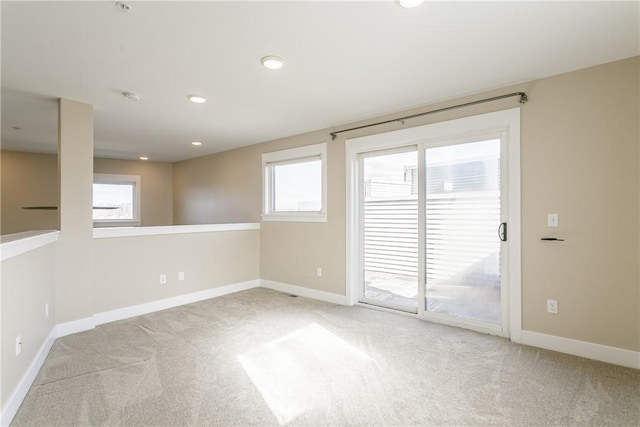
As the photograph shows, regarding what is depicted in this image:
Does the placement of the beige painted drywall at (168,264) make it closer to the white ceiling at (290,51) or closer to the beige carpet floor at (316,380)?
the beige carpet floor at (316,380)

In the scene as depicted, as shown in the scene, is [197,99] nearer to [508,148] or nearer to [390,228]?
[390,228]

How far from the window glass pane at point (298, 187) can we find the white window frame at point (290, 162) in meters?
0.07

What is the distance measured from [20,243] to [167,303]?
2284mm

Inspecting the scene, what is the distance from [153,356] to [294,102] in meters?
2.72

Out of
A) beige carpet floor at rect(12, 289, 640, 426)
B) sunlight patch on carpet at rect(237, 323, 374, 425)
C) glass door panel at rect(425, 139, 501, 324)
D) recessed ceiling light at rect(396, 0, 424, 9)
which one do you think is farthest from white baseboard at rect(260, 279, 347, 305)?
recessed ceiling light at rect(396, 0, 424, 9)

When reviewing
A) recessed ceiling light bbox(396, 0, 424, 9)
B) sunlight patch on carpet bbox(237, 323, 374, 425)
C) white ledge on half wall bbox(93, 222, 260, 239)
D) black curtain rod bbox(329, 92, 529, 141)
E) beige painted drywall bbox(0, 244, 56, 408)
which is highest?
recessed ceiling light bbox(396, 0, 424, 9)

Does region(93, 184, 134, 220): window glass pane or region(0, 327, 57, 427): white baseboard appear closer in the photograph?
region(0, 327, 57, 427): white baseboard

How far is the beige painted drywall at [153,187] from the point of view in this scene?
7215 millimetres

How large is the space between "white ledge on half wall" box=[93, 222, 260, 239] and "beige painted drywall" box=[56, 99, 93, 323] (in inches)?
7.2

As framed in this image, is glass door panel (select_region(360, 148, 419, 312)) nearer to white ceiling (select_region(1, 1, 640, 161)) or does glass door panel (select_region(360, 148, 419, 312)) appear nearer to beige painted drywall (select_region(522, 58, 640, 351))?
white ceiling (select_region(1, 1, 640, 161))

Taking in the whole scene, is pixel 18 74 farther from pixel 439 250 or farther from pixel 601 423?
pixel 601 423

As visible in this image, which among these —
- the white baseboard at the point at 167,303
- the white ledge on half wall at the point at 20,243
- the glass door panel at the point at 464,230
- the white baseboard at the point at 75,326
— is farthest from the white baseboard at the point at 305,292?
the white ledge on half wall at the point at 20,243

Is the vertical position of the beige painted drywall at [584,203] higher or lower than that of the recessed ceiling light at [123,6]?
lower

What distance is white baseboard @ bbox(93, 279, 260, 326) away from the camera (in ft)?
12.1
